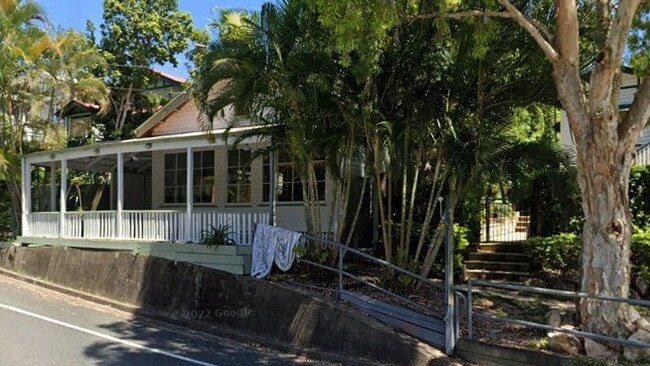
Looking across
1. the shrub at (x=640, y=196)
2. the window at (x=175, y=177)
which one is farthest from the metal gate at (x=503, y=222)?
the window at (x=175, y=177)

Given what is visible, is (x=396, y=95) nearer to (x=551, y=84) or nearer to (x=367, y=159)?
(x=367, y=159)

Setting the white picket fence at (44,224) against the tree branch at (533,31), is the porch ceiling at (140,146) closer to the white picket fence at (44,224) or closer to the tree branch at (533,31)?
the white picket fence at (44,224)

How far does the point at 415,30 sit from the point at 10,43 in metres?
14.0

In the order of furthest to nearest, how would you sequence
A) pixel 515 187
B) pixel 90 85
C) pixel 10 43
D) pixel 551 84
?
pixel 90 85 < pixel 10 43 < pixel 515 187 < pixel 551 84

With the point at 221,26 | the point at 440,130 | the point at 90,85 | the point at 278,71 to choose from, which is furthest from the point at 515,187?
the point at 90,85

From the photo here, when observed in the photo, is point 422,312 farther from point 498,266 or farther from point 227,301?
point 227,301

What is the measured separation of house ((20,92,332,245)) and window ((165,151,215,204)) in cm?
3

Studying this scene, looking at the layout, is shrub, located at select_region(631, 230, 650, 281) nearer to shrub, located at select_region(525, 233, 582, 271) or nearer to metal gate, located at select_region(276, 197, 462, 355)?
shrub, located at select_region(525, 233, 582, 271)

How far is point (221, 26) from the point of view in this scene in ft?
33.5

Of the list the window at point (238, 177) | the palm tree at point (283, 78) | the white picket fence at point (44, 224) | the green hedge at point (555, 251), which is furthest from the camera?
the white picket fence at point (44, 224)

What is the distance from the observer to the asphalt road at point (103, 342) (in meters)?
7.71

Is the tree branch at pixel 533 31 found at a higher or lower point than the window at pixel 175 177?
higher

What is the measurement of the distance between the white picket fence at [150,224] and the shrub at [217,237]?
0.29ft

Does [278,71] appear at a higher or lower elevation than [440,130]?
higher
